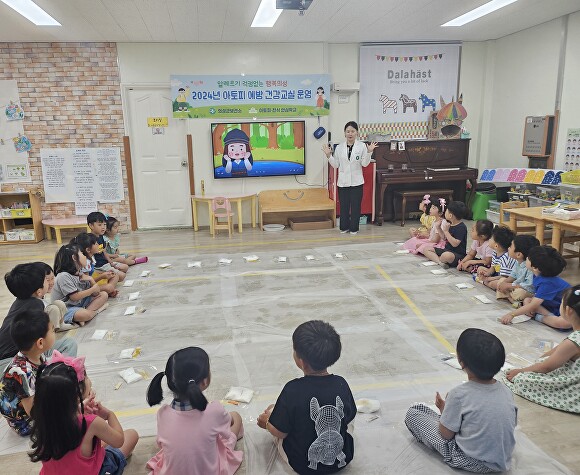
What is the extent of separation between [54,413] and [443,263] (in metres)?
4.32

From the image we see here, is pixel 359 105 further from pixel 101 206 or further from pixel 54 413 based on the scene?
pixel 54 413

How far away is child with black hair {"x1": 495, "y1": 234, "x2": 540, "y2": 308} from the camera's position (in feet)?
12.7

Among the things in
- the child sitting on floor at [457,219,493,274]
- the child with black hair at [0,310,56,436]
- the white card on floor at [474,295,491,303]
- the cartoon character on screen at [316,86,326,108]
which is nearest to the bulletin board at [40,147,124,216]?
the cartoon character on screen at [316,86,326,108]

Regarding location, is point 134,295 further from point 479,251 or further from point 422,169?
point 422,169

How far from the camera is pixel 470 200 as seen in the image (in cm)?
786

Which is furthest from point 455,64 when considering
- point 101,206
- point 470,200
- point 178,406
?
point 178,406

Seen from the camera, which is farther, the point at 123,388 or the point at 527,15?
the point at 527,15

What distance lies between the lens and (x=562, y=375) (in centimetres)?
257

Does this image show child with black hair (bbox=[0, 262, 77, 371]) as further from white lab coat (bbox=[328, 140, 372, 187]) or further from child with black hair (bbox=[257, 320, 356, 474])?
white lab coat (bbox=[328, 140, 372, 187])

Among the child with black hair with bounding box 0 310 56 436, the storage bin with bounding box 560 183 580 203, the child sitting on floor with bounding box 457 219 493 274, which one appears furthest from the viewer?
the storage bin with bounding box 560 183 580 203

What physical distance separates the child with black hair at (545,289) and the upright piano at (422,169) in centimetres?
397

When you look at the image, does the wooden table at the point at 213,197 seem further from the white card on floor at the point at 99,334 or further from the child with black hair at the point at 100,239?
the white card on floor at the point at 99,334

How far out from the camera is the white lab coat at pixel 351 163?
696 cm

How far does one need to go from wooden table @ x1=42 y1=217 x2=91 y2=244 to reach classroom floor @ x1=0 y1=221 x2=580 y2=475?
2.28 feet
